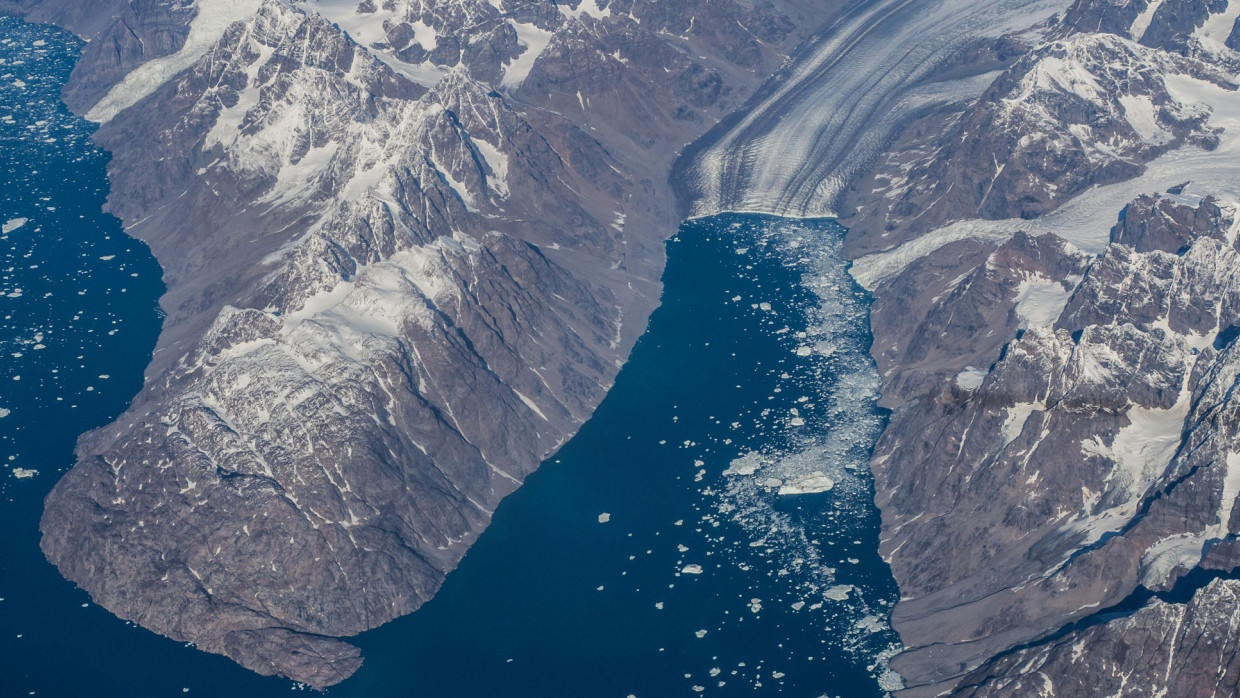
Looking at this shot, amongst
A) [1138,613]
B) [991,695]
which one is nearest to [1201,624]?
[1138,613]

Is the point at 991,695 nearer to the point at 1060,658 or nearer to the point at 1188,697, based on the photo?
the point at 1060,658

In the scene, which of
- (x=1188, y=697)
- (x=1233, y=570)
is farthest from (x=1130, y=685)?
(x=1233, y=570)

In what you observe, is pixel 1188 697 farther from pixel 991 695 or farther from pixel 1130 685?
pixel 991 695

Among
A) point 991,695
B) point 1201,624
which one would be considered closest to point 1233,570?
point 1201,624

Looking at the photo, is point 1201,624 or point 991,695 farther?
point 991,695

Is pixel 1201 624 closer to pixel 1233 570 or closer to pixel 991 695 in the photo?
pixel 1233 570

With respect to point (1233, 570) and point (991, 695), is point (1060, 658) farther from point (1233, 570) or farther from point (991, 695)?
point (1233, 570)

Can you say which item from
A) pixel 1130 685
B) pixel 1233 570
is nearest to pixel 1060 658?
pixel 1130 685
